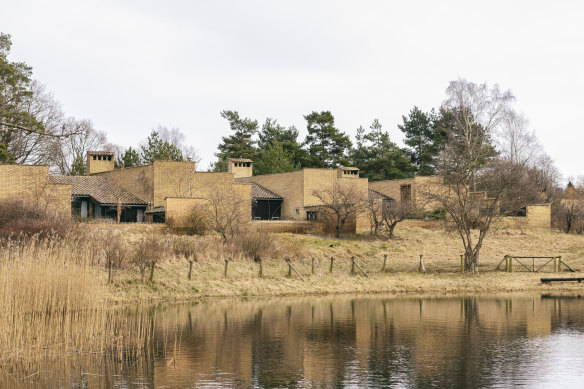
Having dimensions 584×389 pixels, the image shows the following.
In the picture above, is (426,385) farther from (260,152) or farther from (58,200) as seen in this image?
(260,152)

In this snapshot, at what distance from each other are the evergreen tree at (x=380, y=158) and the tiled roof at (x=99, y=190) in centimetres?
3104

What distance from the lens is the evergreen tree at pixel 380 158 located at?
3091 inches

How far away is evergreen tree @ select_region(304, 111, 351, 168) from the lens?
80.0m

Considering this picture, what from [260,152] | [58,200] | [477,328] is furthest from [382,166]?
[477,328]

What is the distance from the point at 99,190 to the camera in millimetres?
56219

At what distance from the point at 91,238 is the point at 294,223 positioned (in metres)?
21.1

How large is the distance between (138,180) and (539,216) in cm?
3473

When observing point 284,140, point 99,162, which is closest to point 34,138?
point 99,162

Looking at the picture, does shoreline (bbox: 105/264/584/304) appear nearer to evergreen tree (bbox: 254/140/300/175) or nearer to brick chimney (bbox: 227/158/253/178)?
brick chimney (bbox: 227/158/253/178)

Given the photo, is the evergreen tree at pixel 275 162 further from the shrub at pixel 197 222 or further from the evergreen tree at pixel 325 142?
the shrub at pixel 197 222

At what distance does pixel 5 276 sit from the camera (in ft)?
59.1

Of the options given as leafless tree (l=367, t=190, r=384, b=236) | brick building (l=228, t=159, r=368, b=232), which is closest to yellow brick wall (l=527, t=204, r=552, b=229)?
brick building (l=228, t=159, r=368, b=232)

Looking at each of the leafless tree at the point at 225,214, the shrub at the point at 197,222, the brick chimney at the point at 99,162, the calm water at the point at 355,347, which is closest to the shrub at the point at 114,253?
the calm water at the point at 355,347

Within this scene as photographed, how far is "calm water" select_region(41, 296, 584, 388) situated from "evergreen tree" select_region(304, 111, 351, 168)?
51111 mm
